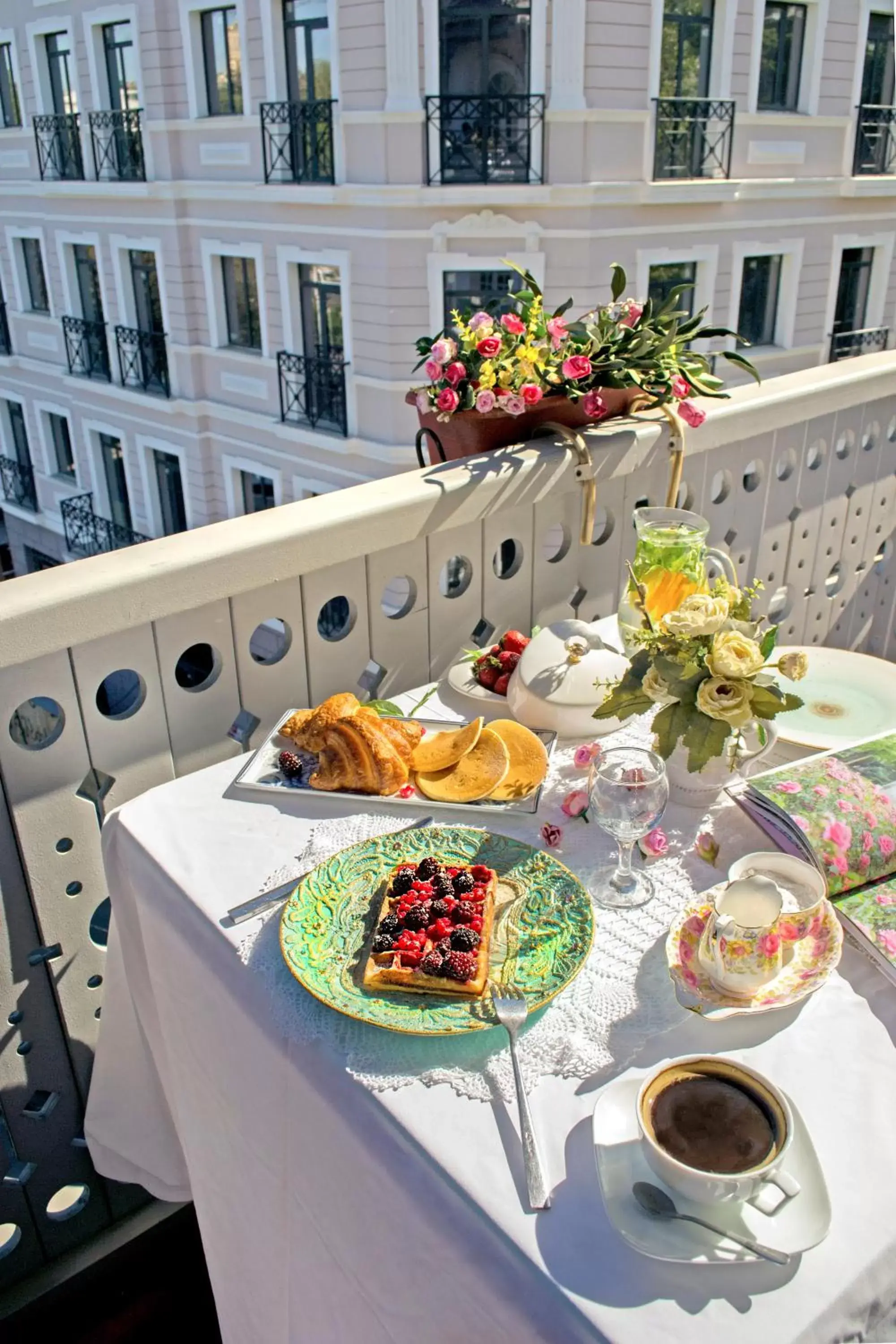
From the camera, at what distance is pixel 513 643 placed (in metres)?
1.60

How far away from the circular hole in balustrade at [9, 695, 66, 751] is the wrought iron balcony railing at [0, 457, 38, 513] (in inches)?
483

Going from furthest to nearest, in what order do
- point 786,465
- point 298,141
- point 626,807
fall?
point 298,141 < point 786,465 < point 626,807

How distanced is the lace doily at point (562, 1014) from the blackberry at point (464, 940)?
0.08 m

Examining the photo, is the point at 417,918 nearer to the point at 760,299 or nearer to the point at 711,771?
the point at 711,771

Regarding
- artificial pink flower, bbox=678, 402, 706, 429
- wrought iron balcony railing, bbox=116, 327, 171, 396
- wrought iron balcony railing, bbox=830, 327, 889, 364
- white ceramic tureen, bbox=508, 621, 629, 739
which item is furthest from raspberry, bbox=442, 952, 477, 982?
wrought iron balcony railing, bbox=830, 327, 889, 364

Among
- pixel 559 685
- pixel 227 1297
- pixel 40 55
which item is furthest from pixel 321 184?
pixel 227 1297

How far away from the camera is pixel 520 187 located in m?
7.45

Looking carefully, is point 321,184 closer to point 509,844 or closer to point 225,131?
point 225,131

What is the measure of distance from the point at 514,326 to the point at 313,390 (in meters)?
7.21

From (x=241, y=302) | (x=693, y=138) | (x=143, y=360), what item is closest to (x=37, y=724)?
(x=693, y=138)

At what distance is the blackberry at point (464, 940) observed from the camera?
1.01 metres

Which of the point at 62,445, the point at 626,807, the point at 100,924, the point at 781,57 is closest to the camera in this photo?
the point at 626,807

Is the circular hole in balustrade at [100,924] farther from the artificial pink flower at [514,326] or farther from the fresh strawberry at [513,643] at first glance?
the artificial pink flower at [514,326]

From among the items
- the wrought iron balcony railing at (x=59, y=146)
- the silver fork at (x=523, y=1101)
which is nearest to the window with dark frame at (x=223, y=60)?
the wrought iron balcony railing at (x=59, y=146)
